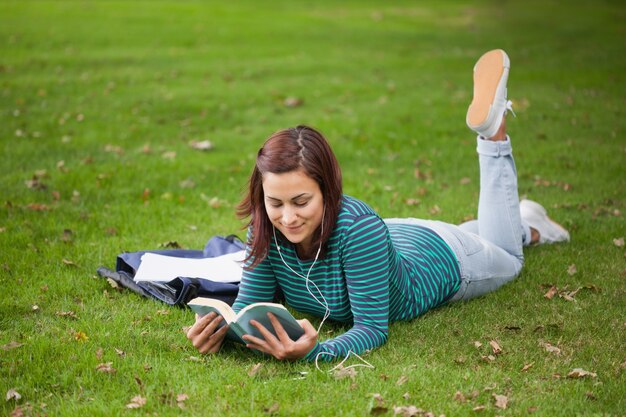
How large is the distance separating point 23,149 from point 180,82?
17.3 feet

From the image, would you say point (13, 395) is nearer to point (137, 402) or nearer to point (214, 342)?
point (137, 402)

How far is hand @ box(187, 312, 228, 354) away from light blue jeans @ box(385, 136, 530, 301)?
1858 millimetres

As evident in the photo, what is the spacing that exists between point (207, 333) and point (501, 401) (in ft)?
5.59

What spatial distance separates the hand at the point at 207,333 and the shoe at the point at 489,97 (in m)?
2.60

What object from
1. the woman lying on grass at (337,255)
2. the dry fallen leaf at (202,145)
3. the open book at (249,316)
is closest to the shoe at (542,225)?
the woman lying on grass at (337,255)

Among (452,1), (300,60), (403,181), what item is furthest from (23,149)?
(452,1)

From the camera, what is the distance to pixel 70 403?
13.4 feet

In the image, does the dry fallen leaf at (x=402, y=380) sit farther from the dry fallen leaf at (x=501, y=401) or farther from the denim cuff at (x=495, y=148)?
the denim cuff at (x=495, y=148)

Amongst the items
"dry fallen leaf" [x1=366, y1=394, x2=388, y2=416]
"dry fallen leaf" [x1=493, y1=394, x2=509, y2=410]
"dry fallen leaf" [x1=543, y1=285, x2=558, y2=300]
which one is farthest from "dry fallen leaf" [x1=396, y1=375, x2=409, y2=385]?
"dry fallen leaf" [x1=543, y1=285, x2=558, y2=300]

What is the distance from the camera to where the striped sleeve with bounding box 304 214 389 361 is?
454cm

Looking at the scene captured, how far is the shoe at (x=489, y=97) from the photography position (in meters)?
5.95

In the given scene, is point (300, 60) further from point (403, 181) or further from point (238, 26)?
point (403, 181)

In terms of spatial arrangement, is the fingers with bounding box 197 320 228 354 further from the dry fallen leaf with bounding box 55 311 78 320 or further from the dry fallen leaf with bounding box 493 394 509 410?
the dry fallen leaf with bounding box 493 394 509 410

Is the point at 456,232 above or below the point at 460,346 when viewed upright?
above
